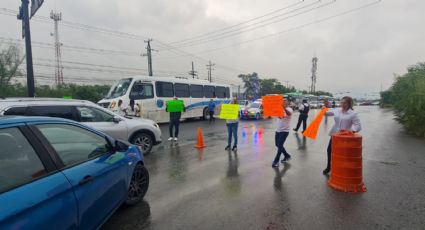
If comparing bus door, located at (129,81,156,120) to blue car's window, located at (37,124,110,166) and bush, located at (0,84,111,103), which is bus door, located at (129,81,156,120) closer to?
blue car's window, located at (37,124,110,166)

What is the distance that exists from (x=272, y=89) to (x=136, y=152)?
289ft

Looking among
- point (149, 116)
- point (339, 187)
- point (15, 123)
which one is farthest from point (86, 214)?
point (149, 116)

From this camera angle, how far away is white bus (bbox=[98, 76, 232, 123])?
15.7 meters

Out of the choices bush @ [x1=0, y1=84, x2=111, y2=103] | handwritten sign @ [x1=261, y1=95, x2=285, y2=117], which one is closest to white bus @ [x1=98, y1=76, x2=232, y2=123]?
handwritten sign @ [x1=261, y1=95, x2=285, y2=117]

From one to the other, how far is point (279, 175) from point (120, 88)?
12986mm

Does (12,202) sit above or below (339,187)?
above

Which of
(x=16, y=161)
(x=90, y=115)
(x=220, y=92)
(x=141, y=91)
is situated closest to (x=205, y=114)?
(x=220, y=92)

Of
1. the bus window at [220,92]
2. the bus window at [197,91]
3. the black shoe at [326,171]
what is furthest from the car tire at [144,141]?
the bus window at [220,92]

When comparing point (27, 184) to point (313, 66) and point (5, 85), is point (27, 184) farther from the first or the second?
point (313, 66)

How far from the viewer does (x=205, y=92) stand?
21.5m

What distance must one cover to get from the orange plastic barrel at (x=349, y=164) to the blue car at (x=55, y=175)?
151 inches

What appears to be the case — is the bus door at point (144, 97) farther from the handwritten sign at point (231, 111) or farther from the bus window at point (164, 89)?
the handwritten sign at point (231, 111)

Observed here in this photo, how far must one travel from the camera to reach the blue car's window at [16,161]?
1.96m

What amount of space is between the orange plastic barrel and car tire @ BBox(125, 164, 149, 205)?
11.5 feet
